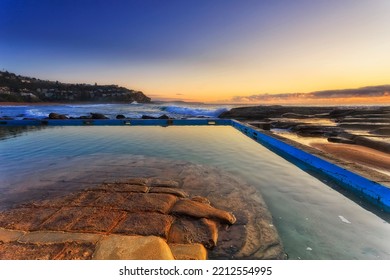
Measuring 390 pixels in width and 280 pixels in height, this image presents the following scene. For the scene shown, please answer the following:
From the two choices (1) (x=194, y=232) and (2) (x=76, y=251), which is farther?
(1) (x=194, y=232)

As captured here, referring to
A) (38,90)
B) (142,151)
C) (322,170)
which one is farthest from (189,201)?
(38,90)

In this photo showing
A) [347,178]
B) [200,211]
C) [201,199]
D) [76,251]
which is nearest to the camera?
[76,251]

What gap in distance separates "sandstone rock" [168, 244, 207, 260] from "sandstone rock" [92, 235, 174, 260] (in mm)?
73

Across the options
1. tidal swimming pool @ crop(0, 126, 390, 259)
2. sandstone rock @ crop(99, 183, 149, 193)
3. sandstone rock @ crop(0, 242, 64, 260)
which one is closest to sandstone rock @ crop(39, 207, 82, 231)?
sandstone rock @ crop(0, 242, 64, 260)

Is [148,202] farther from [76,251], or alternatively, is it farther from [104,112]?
[104,112]

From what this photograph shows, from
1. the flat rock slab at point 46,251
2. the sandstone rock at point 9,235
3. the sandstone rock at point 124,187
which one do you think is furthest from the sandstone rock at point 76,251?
the sandstone rock at point 124,187

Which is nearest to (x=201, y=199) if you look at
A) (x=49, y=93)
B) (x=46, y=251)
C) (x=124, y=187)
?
(x=124, y=187)

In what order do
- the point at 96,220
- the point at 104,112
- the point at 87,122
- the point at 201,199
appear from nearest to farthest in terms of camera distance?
the point at 96,220
the point at 201,199
the point at 87,122
the point at 104,112

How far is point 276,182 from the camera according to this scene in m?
4.55

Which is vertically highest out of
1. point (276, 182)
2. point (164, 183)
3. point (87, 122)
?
point (87, 122)

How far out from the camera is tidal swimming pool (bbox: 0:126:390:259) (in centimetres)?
259

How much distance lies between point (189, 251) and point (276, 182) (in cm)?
285

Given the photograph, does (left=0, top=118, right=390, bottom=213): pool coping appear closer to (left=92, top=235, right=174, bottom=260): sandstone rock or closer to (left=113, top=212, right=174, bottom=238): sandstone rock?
(left=113, top=212, right=174, bottom=238): sandstone rock

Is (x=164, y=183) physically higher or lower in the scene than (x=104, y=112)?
lower
